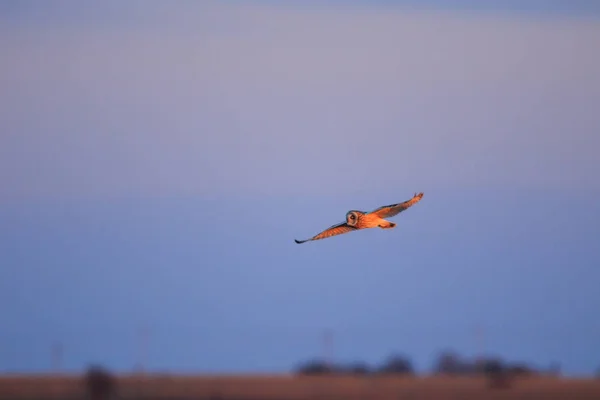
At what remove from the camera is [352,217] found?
51.9m

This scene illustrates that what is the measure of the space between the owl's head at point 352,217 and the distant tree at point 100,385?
32.4 ft

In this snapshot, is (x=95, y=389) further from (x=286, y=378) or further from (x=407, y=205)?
(x=407, y=205)

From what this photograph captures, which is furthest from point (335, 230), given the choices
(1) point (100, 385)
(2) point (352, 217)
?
(1) point (100, 385)

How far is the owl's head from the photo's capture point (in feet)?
170

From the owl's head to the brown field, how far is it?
5237 millimetres

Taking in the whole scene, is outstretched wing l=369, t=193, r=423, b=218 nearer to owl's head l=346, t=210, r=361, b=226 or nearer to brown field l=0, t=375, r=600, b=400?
owl's head l=346, t=210, r=361, b=226

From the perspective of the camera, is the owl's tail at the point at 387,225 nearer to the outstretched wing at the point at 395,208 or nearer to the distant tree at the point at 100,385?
the outstretched wing at the point at 395,208

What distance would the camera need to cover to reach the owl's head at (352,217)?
170 ft

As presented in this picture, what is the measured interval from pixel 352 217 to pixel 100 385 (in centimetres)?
1048

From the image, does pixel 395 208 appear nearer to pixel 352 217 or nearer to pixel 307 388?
pixel 352 217

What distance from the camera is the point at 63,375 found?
48125 mm

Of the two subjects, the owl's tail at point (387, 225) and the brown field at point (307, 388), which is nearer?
the brown field at point (307, 388)

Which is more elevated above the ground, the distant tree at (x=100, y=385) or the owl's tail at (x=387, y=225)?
the owl's tail at (x=387, y=225)

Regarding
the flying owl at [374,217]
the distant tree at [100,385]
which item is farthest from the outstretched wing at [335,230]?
the distant tree at [100,385]
